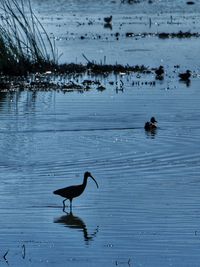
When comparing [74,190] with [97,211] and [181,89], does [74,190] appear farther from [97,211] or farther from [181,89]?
[181,89]

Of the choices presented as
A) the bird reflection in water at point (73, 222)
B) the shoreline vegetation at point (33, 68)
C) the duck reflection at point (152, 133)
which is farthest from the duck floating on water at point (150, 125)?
the bird reflection in water at point (73, 222)

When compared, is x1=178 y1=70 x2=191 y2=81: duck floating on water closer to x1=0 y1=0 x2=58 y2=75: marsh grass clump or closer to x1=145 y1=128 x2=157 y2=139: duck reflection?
Answer: x1=0 y1=0 x2=58 y2=75: marsh grass clump

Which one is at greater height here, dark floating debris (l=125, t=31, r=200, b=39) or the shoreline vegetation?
dark floating debris (l=125, t=31, r=200, b=39)

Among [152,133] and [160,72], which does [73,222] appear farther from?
[160,72]

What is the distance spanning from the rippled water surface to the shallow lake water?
13 millimetres

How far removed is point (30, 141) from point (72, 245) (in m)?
6.78

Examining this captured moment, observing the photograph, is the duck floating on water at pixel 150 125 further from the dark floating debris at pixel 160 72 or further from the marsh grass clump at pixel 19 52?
the dark floating debris at pixel 160 72

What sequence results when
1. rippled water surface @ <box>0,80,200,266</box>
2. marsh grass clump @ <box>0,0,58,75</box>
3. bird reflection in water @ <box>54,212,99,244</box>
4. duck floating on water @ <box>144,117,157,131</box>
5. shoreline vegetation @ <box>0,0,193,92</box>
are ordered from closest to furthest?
rippled water surface @ <box>0,80,200,266</box>
bird reflection in water @ <box>54,212,99,244</box>
duck floating on water @ <box>144,117,157,131</box>
shoreline vegetation @ <box>0,0,193,92</box>
marsh grass clump @ <box>0,0,58,75</box>

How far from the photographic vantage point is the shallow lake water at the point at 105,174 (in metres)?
10.4

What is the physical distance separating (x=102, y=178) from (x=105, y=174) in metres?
0.26

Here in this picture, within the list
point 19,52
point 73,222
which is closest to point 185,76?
point 19,52

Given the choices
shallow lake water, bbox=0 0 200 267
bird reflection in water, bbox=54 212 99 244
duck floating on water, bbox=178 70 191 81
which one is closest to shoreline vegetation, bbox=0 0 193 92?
duck floating on water, bbox=178 70 191 81

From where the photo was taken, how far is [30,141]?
56.6 ft

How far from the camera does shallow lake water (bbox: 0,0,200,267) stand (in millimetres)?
10445
